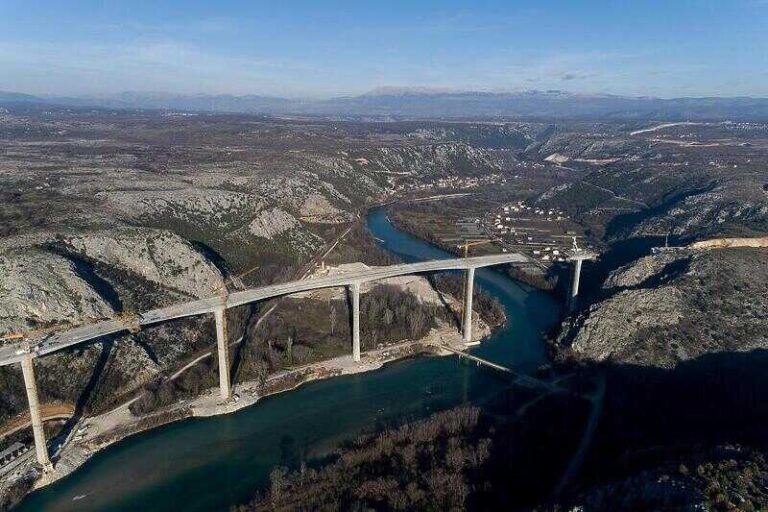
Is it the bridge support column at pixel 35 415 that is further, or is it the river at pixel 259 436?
the bridge support column at pixel 35 415

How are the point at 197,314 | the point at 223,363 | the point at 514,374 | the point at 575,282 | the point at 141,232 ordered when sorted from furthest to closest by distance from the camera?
the point at 575,282, the point at 141,232, the point at 514,374, the point at 197,314, the point at 223,363

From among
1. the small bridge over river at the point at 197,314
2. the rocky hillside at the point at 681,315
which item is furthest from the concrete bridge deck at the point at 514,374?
the rocky hillside at the point at 681,315

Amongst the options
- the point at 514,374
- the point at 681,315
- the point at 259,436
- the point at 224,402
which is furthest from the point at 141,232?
the point at 681,315

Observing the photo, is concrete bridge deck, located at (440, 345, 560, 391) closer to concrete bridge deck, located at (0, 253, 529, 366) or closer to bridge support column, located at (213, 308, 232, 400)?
concrete bridge deck, located at (0, 253, 529, 366)

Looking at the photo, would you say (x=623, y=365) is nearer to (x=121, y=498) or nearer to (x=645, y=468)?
(x=645, y=468)

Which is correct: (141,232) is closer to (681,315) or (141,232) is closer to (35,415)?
(35,415)

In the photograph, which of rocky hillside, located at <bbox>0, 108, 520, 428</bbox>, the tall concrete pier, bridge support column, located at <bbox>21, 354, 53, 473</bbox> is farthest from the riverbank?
the tall concrete pier

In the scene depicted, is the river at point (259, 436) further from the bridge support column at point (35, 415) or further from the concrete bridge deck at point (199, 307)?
the concrete bridge deck at point (199, 307)

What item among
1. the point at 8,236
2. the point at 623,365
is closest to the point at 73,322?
the point at 8,236
